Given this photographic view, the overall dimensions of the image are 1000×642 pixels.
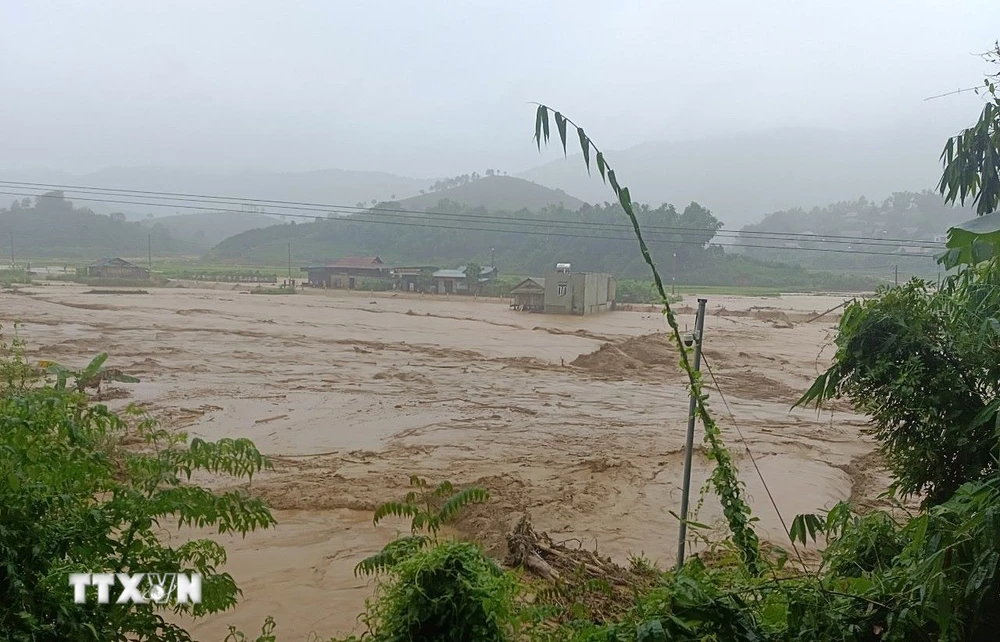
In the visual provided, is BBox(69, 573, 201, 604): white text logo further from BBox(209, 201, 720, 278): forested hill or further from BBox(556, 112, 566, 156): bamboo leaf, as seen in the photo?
BBox(209, 201, 720, 278): forested hill

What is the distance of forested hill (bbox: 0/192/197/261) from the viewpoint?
5712 centimetres

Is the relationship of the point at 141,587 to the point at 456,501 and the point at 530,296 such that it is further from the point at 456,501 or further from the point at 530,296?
the point at 530,296

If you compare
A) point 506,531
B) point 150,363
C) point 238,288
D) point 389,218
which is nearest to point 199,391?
point 150,363

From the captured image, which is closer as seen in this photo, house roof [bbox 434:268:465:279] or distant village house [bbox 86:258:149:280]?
house roof [bbox 434:268:465:279]

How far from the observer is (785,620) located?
2029mm

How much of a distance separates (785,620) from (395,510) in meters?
1.36

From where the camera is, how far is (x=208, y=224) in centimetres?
10769

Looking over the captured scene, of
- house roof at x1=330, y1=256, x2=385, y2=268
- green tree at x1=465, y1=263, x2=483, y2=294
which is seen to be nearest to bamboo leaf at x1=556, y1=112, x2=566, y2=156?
green tree at x1=465, y1=263, x2=483, y2=294

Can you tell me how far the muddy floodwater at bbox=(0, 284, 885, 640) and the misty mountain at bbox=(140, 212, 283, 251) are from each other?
58.0 m

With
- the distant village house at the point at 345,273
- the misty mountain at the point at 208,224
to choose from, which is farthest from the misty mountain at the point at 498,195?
the distant village house at the point at 345,273

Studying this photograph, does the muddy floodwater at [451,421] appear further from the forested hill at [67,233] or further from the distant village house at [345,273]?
the forested hill at [67,233]

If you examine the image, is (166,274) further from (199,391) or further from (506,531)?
(506,531)

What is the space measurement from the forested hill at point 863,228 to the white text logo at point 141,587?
51.0 ft

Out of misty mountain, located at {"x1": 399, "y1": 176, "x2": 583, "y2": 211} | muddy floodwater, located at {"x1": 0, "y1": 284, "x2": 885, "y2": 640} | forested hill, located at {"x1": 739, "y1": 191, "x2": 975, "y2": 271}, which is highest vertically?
misty mountain, located at {"x1": 399, "y1": 176, "x2": 583, "y2": 211}
